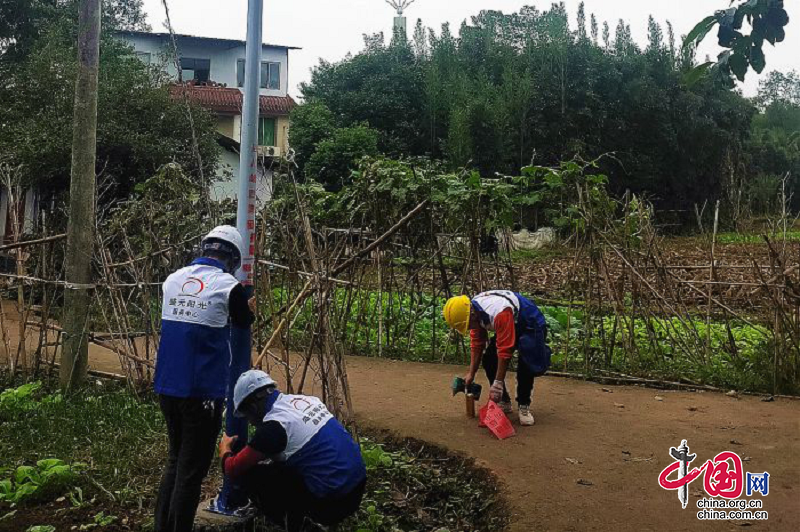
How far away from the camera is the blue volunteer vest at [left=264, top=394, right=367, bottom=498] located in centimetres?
405

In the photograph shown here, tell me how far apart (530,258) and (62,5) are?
13957mm

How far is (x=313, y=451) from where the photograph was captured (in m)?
4.09

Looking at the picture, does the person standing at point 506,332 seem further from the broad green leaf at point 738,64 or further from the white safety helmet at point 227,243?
the broad green leaf at point 738,64

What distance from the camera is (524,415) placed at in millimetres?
6492

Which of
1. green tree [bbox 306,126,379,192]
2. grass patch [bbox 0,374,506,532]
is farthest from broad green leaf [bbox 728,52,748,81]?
green tree [bbox 306,126,379,192]

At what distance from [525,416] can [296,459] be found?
9.40 feet

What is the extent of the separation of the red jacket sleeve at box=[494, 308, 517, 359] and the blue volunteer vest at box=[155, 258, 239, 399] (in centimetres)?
269

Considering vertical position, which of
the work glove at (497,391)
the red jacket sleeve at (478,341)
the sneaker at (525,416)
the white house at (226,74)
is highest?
the white house at (226,74)

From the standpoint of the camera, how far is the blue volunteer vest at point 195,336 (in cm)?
400

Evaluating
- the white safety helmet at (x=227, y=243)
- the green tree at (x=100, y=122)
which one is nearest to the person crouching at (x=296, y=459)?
the white safety helmet at (x=227, y=243)

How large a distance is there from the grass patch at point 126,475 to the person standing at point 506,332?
886mm

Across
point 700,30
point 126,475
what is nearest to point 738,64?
point 700,30

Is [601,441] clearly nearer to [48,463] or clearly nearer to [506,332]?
[506,332]

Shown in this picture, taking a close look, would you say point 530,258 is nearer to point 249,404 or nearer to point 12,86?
point 12,86
